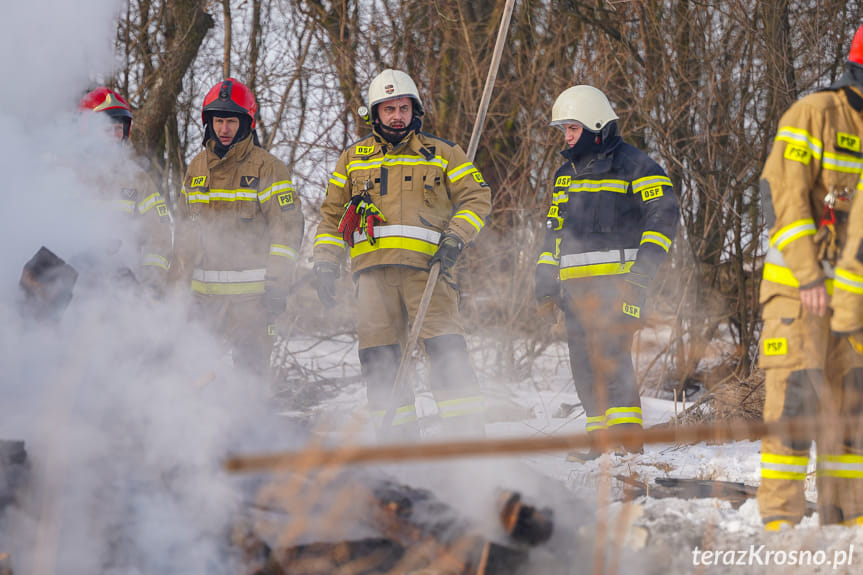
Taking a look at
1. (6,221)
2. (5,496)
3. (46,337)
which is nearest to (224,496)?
(5,496)

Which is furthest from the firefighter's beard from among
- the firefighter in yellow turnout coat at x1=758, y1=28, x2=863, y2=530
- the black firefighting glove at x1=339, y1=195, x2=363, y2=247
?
the firefighter in yellow turnout coat at x1=758, y1=28, x2=863, y2=530

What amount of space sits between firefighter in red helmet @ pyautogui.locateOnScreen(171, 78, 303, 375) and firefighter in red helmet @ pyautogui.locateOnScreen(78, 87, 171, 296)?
24 centimetres

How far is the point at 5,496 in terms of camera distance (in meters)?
2.48

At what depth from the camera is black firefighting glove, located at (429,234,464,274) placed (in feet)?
13.7

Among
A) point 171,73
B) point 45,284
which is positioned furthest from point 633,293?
point 171,73

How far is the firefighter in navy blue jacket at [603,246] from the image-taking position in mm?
4324

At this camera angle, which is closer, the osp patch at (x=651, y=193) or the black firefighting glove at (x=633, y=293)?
the black firefighting glove at (x=633, y=293)

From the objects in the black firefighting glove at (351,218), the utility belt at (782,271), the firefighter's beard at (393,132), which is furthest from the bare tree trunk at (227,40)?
the utility belt at (782,271)

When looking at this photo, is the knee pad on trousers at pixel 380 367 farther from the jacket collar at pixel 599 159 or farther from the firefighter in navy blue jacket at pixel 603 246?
A: the jacket collar at pixel 599 159

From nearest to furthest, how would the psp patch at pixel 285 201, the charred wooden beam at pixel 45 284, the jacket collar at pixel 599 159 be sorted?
the charred wooden beam at pixel 45 284 → the jacket collar at pixel 599 159 → the psp patch at pixel 285 201

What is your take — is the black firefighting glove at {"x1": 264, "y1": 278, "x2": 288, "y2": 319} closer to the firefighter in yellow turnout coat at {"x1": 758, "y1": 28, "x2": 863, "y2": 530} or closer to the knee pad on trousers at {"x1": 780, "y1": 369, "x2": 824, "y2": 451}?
the firefighter in yellow turnout coat at {"x1": 758, "y1": 28, "x2": 863, "y2": 530}

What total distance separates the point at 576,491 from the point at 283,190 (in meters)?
2.69

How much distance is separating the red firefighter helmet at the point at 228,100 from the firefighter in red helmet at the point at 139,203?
576mm

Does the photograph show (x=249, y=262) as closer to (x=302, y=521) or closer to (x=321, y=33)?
(x=302, y=521)
